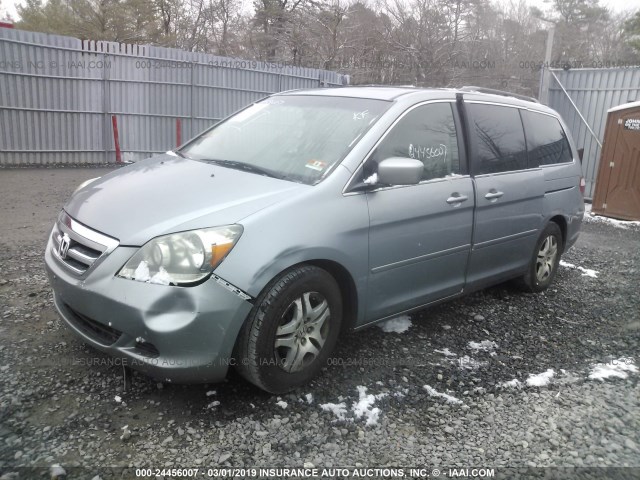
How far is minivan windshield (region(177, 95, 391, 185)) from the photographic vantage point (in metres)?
3.09

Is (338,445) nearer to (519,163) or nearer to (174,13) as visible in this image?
(519,163)

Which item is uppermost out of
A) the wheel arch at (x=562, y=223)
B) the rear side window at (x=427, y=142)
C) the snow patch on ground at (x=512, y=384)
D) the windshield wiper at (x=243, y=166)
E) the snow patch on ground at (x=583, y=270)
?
the rear side window at (x=427, y=142)

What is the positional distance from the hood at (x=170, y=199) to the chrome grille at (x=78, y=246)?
4cm

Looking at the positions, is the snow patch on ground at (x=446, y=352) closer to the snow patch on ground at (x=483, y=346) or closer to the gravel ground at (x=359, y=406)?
the gravel ground at (x=359, y=406)

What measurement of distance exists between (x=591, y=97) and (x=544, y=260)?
22.6 feet

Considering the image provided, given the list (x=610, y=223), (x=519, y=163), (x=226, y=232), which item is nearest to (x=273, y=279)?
(x=226, y=232)

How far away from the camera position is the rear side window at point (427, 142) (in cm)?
323

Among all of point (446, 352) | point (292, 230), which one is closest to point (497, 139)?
point (446, 352)

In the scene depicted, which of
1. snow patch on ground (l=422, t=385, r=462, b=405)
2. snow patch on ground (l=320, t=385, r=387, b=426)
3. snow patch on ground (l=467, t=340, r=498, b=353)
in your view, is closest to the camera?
snow patch on ground (l=320, t=385, r=387, b=426)

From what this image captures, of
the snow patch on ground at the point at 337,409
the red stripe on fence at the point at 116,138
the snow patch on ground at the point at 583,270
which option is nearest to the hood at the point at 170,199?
the snow patch on ground at the point at 337,409

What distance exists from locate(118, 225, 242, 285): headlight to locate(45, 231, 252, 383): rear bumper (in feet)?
0.14

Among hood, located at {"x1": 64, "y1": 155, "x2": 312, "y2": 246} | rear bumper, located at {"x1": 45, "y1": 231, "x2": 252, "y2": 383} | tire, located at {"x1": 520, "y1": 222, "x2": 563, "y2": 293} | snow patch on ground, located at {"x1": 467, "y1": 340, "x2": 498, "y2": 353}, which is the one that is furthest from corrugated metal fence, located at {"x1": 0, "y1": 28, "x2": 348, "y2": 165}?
snow patch on ground, located at {"x1": 467, "y1": 340, "x2": 498, "y2": 353}

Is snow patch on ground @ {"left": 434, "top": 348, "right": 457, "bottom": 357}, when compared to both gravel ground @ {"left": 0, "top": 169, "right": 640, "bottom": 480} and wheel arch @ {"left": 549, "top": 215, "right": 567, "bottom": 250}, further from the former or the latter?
wheel arch @ {"left": 549, "top": 215, "right": 567, "bottom": 250}

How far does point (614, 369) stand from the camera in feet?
11.6
